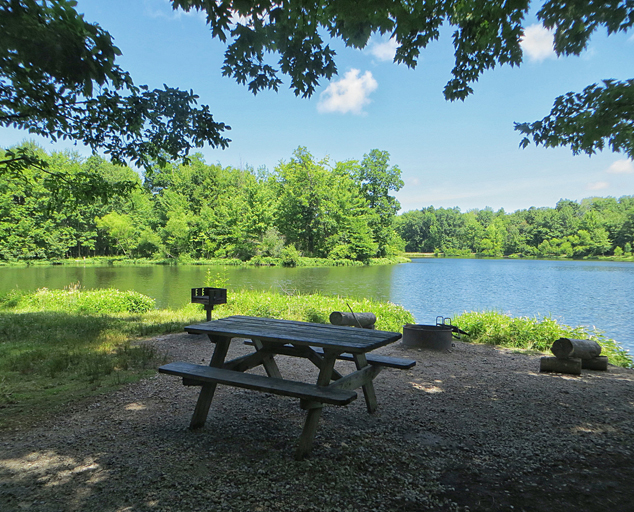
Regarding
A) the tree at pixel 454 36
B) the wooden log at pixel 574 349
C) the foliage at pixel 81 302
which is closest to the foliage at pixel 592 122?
the tree at pixel 454 36

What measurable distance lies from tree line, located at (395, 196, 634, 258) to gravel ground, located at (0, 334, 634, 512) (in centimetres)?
5039

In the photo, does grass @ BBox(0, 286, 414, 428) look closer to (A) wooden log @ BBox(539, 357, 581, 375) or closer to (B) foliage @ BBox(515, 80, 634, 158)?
(A) wooden log @ BBox(539, 357, 581, 375)

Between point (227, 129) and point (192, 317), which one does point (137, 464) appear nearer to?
point (227, 129)

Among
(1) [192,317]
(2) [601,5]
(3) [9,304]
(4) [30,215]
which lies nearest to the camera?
(2) [601,5]

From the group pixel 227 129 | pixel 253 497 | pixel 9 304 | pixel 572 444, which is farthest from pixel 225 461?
pixel 9 304

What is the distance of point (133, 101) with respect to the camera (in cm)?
525

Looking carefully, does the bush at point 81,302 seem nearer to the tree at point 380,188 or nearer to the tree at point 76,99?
the tree at point 76,99

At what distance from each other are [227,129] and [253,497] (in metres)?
4.68

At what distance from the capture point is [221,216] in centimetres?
4247

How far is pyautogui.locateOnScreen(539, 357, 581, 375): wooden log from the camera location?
480 cm

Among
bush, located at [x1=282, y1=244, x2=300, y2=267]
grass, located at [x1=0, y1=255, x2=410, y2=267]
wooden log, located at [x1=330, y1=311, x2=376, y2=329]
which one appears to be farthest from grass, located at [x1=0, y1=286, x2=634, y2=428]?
grass, located at [x1=0, y1=255, x2=410, y2=267]

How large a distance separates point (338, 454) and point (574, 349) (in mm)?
4024

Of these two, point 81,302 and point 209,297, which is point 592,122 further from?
point 81,302

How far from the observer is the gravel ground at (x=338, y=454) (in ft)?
6.73
